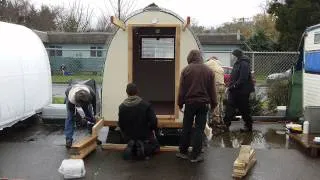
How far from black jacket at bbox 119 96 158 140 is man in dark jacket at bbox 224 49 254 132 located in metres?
3.25

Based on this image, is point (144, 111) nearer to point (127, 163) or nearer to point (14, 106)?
point (127, 163)

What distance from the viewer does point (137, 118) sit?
8633 millimetres

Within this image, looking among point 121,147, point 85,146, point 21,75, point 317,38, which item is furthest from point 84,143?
point 317,38

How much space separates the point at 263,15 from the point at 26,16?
1131 inches

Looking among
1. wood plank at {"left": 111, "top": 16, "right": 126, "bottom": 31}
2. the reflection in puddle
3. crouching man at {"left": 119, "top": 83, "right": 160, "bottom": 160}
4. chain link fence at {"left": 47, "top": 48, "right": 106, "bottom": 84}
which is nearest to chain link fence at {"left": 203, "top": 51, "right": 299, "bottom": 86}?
chain link fence at {"left": 47, "top": 48, "right": 106, "bottom": 84}

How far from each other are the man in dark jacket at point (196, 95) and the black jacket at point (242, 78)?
8.99 ft

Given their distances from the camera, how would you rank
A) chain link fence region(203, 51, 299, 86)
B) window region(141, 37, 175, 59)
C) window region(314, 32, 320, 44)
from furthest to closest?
chain link fence region(203, 51, 299, 86) → window region(141, 37, 175, 59) → window region(314, 32, 320, 44)

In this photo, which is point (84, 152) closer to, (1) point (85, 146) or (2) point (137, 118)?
(1) point (85, 146)

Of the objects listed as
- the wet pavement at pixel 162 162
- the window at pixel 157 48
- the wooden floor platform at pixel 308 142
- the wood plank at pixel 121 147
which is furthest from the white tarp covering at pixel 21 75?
the wooden floor platform at pixel 308 142

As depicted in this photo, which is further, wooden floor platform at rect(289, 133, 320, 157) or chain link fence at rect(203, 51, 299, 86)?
chain link fence at rect(203, 51, 299, 86)

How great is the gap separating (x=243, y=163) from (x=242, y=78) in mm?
3586

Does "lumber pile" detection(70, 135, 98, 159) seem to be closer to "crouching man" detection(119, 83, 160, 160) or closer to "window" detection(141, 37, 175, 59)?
"crouching man" detection(119, 83, 160, 160)

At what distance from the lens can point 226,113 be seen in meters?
12.0

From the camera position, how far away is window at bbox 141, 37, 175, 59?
11.6m
